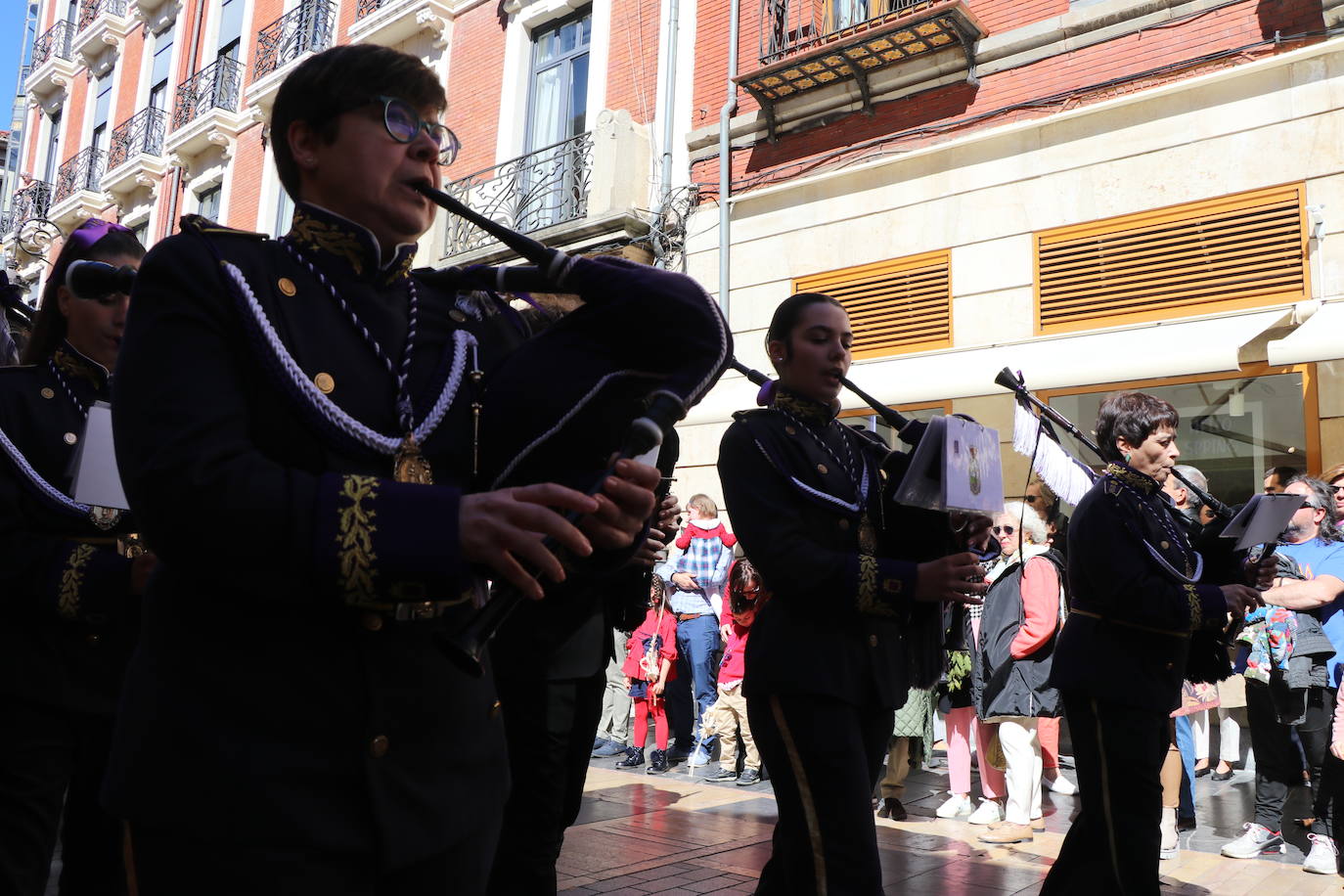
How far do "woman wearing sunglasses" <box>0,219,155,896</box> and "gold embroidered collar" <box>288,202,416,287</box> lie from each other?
3.67 ft

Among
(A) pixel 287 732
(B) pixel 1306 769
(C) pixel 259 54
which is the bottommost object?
(B) pixel 1306 769

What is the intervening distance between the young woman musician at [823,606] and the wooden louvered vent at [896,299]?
301 inches

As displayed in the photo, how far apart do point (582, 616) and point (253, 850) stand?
7.34ft

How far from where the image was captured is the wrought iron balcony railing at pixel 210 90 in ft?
73.0

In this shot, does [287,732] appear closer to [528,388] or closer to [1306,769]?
[528,388]

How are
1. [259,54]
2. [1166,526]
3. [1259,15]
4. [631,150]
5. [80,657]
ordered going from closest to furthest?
[80,657]
[1166,526]
[1259,15]
[631,150]
[259,54]

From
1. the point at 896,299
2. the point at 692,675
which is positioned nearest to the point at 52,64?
the point at 896,299

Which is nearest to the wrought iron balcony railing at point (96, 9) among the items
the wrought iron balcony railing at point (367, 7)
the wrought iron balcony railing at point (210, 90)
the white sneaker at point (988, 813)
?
the wrought iron balcony railing at point (210, 90)

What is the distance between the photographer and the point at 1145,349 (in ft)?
31.5

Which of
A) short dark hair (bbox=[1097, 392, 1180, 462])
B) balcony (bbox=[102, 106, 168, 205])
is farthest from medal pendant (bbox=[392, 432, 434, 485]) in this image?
balcony (bbox=[102, 106, 168, 205])

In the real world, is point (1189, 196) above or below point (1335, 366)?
above

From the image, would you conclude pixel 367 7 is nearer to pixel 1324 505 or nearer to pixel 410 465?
pixel 1324 505

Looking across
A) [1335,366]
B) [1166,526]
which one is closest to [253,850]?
[1166,526]

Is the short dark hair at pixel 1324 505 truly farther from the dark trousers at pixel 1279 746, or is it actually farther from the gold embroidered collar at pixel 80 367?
the gold embroidered collar at pixel 80 367
